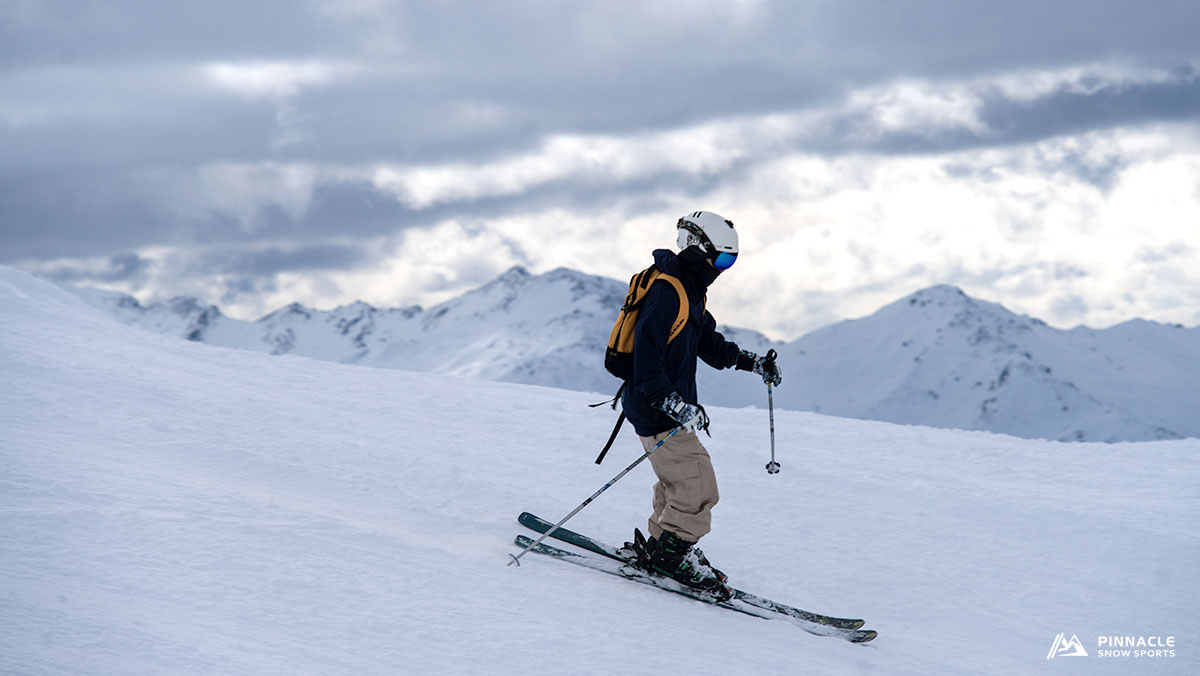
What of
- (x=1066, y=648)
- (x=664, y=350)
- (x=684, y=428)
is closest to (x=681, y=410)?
(x=684, y=428)

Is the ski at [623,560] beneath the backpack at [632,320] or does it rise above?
beneath

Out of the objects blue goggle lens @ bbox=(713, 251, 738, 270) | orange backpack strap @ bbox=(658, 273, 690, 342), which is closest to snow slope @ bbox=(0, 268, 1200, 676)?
orange backpack strap @ bbox=(658, 273, 690, 342)

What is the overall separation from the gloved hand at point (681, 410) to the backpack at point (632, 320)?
42 cm

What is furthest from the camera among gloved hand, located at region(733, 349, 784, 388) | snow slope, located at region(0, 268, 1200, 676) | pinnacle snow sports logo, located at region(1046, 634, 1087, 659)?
gloved hand, located at region(733, 349, 784, 388)

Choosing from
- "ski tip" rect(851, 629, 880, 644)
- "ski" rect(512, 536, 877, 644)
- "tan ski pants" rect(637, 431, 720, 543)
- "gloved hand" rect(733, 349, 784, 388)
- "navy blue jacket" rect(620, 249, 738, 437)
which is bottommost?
"ski tip" rect(851, 629, 880, 644)

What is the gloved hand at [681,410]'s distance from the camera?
5961mm

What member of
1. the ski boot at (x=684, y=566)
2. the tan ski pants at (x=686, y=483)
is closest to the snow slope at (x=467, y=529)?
the ski boot at (x=684, y=566)

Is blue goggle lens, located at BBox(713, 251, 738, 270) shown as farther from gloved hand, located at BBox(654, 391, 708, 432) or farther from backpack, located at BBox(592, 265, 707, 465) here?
gloved hand, located at BBox(654, 391, 708, 432)

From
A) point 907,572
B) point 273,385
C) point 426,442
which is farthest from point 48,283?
point 907,572

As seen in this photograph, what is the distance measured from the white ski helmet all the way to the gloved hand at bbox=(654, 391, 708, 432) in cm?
108

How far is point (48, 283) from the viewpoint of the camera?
14875mm

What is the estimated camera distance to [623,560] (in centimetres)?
684

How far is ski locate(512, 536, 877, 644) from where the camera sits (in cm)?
630

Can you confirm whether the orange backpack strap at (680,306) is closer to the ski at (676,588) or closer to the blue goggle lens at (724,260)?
the blue goggle lens at (724,260)
